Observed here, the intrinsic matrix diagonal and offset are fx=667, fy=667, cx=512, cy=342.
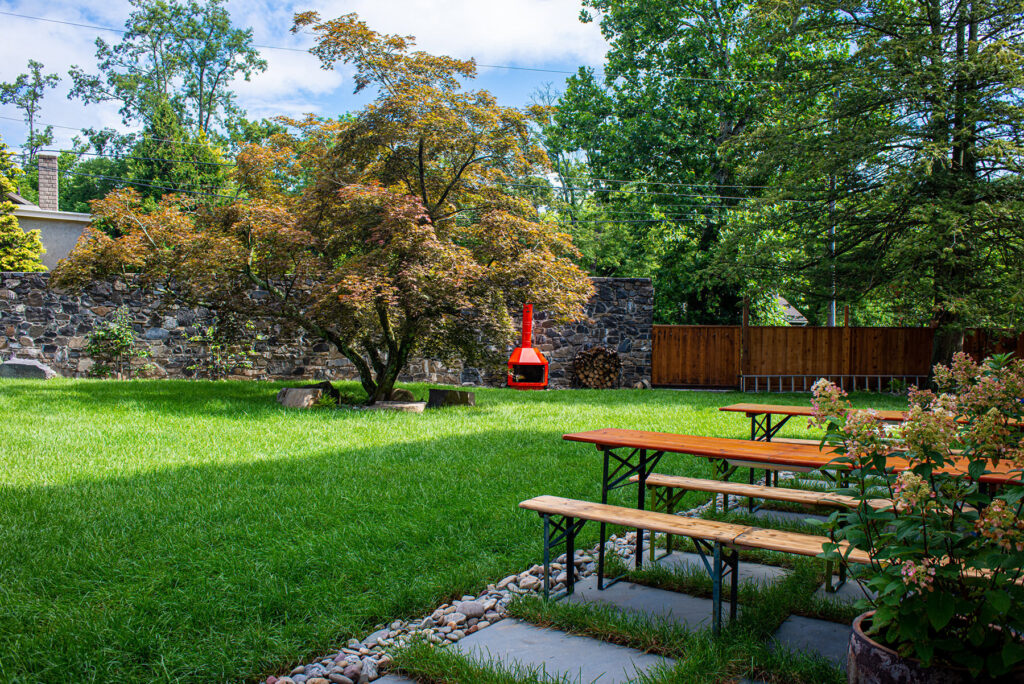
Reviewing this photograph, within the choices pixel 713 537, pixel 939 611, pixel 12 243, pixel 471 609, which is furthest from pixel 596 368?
pixel 12 243

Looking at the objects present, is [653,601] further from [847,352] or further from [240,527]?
[847,352]

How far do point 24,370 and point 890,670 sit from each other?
46.7 feet

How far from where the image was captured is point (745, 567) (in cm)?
363

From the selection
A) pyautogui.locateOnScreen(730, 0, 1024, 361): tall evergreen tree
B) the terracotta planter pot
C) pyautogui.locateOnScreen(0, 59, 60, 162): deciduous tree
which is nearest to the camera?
the terracotta planter pot

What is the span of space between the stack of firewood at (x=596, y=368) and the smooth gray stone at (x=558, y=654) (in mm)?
12151

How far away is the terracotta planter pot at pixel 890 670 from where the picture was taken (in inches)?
69.6

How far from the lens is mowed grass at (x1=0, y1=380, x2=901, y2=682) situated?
2.61 meters

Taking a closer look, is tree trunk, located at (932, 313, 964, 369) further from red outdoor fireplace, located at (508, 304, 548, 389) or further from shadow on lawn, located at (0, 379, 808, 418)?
red outdoor fireplace, located at (508, 304, 548, 389)

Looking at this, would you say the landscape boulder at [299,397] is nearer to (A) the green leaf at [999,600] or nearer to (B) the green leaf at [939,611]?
(B) the green leaf at [939,611]

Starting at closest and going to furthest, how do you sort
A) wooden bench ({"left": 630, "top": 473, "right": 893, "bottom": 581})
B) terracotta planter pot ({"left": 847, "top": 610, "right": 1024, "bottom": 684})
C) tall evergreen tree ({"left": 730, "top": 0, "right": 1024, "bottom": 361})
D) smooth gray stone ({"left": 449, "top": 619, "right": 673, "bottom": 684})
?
terracotta planter pot ({"left": 847, "top": 610, "right": 1024, "bottom": 684}), smooth gray stone ({"left": 449, "top": 619, "right": 673, "bottom": 684}), wooden bench ({"left": 630, "top": 473, "right": 893, "bottom": 581}), tall evergreen tree ({"left": 730, "top": 0, "right": 1024, "bottom": 361})

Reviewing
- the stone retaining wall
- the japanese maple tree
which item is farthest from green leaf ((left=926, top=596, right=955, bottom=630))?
the stone retaining wall

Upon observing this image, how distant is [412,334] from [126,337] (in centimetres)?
631

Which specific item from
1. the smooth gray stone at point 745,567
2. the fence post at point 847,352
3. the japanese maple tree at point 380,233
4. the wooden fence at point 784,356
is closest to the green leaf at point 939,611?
the smooth gray stone at point 745,567

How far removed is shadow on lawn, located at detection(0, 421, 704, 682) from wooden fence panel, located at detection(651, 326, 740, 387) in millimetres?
10226
